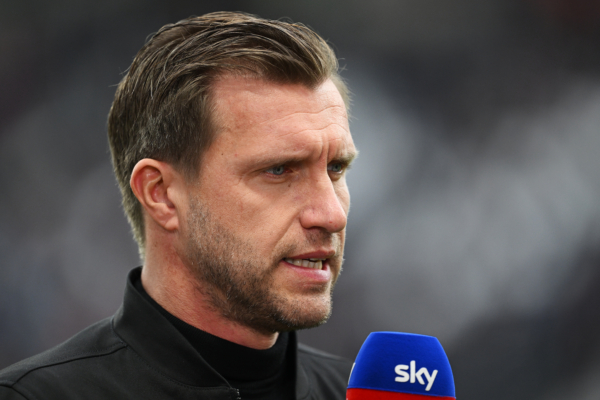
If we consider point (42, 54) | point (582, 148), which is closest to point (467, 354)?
point (582, 148)

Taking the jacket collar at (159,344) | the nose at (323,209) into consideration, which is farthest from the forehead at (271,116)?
the jacket collar at (159,344)

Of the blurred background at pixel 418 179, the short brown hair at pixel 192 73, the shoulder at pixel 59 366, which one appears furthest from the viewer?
the blurred background at pixel 418 179

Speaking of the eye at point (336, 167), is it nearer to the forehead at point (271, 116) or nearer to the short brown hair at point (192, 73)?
the forehead at point (271, 116)

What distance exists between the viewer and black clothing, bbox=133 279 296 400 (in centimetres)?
164

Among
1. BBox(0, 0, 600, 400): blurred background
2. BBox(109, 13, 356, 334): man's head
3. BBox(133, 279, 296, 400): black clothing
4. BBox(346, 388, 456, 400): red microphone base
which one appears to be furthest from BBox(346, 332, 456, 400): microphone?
BBox(0, 0, 600, 400): blurred background

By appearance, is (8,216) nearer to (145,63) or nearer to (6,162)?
(6,162)

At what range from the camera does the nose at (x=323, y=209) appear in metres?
1.57

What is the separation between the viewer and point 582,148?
4516 mm

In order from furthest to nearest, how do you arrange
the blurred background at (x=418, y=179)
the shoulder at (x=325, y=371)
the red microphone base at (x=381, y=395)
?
the blurred background at (x=418, y=179), the shoulder at (x=325, y=371), the red microphone base at (x=381, y=395)

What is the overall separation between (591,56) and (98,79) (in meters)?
3.81

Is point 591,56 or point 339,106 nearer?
point 339,106

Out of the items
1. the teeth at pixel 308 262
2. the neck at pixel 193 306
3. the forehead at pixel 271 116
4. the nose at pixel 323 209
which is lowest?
the neck at pixel 193 306

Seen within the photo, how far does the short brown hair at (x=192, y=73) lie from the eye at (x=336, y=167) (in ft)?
0.78

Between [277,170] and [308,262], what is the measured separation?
→ 268 millimetres
